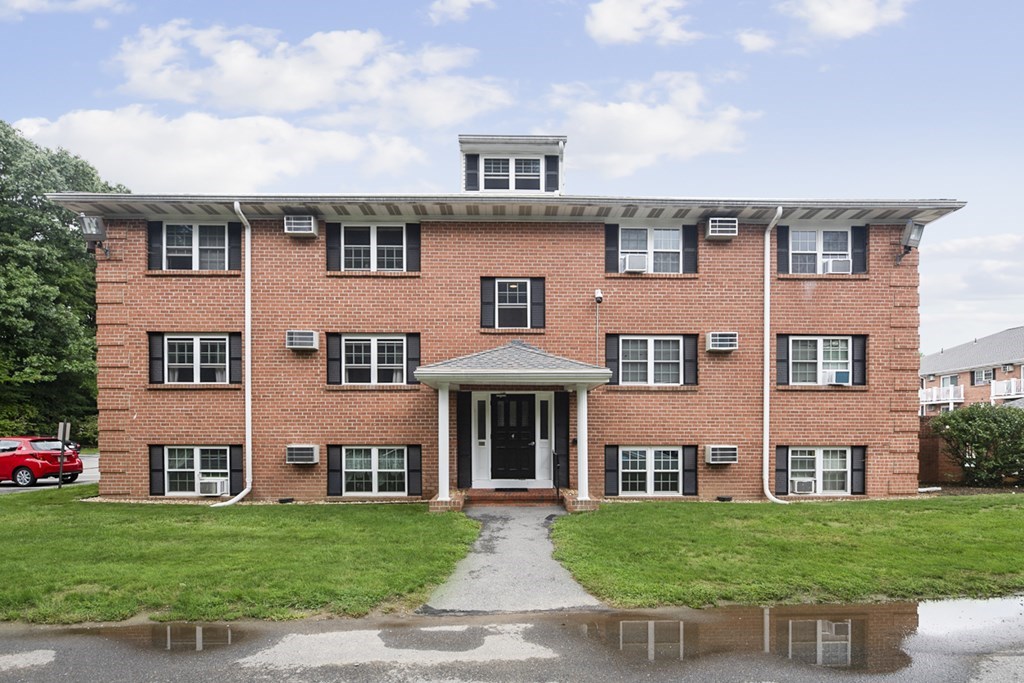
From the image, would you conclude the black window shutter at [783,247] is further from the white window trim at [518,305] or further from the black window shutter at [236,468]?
the black window shutter at [236,468]

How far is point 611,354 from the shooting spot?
555 inches

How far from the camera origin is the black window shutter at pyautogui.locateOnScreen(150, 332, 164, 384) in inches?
546

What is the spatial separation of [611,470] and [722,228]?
6.04m

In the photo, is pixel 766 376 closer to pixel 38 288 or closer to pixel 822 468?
pixel 822 468

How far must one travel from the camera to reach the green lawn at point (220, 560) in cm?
662

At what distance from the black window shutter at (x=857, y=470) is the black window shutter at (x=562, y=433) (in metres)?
6.60

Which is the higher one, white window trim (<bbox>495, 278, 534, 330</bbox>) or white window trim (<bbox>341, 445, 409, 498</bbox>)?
white window trim (<bbox>495, 278, 534, 330</bbox>)

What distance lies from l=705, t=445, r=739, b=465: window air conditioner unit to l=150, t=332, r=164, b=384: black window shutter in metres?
12.5

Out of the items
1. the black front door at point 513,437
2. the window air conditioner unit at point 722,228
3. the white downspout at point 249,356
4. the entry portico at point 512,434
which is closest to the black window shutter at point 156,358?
the white downspout at point 249,356

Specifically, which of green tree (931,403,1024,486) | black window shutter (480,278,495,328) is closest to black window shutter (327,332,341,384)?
black window shutter (480,278,495,328)

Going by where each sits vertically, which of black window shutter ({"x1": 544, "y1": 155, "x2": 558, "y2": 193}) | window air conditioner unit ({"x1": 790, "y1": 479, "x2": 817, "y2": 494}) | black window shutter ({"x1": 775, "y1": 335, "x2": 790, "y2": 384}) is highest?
black window shutter ({"x1": 544, "y1": 155, "x2": 558, "y2": 193})

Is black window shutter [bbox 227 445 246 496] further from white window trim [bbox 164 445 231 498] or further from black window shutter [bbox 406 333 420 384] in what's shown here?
black window shutter [bbox 406 333 420 384]

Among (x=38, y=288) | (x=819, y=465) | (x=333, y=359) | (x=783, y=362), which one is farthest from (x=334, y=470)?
(x=38, y=288)

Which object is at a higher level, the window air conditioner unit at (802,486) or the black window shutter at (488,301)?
the black window shutter at (488,301)
